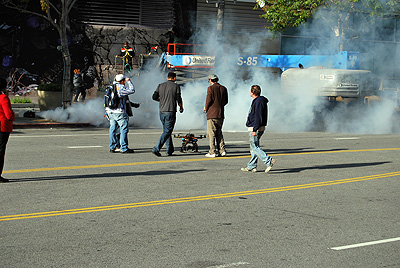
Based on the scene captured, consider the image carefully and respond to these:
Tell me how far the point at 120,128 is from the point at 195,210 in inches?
248

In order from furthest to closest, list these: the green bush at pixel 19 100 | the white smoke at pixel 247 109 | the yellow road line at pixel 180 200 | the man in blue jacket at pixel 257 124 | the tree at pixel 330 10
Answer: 1. the green bush at pixel 19 100
2. the tree at pixel 330 10
3. the white smoke at pixel 247 109
4. the man in blue jacket at pixel 257 124
5. the yellow road line at pixel 180 200

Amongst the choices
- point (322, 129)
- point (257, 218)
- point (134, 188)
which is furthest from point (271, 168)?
point (322, 129)

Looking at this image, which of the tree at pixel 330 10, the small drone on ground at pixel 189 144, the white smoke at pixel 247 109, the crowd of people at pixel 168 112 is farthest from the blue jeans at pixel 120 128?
the tree at pixel 330 10

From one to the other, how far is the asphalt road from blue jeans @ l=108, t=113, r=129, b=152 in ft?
1.26

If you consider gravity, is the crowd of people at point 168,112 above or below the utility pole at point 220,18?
below

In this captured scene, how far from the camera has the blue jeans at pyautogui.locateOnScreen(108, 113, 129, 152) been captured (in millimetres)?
14031

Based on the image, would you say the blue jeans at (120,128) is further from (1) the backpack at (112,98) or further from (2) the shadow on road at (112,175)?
(2) the shadow on road at (112,175)

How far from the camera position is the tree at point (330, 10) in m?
26.0

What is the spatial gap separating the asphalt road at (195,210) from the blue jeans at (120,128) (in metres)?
0.38

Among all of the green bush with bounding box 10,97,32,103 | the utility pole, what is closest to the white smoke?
the utility pole

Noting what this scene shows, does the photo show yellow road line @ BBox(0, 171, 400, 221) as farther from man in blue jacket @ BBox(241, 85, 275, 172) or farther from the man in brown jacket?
the man in brown jacket

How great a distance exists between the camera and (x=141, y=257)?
6020 mm

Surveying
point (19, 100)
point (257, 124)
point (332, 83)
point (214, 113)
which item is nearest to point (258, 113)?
point (257, 124)

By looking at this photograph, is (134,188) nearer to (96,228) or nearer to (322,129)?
(96,228)
